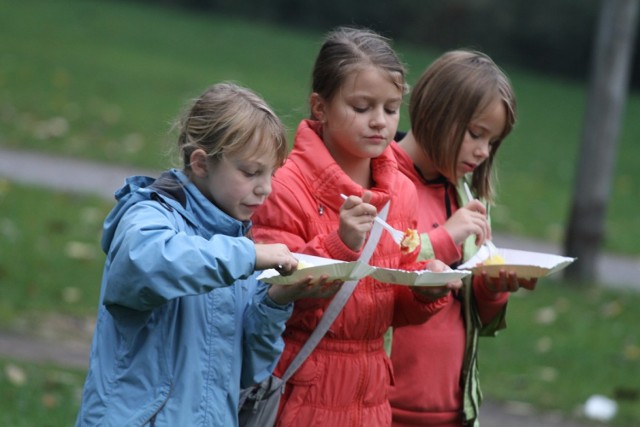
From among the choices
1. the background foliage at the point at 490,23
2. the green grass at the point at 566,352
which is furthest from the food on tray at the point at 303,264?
the background foliage at the point at 490,23

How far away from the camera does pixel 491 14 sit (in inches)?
1152

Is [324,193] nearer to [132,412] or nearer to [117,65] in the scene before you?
[132,412]

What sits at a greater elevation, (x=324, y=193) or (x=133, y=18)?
(x=324, y=193)

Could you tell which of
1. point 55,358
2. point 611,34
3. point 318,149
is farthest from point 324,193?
point 611,34

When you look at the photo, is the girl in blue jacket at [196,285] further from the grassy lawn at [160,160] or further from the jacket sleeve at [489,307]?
the jacket sleeve at [489,307]

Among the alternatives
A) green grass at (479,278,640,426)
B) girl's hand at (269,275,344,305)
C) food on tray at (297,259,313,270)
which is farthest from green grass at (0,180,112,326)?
food on tray at (297,259,313,270)

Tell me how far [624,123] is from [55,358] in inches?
669

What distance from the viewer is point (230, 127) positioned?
9.29 feet

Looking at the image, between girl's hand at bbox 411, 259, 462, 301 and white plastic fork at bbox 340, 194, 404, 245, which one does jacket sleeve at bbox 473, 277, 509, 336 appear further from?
white plastic fork at bbox 340, 194, 404, 245

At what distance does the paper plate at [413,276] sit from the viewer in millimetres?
2930

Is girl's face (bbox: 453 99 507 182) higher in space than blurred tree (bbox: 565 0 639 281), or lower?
higher

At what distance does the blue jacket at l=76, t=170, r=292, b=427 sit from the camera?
2.58 m

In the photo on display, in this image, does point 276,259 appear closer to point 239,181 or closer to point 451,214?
point 239,181

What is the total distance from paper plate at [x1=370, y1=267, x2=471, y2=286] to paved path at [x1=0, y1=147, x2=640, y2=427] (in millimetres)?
2947
